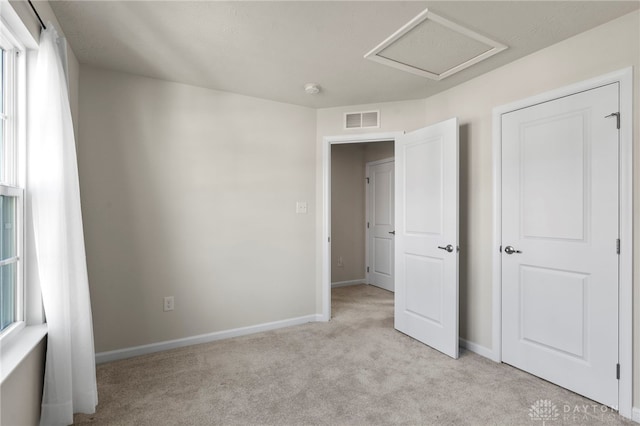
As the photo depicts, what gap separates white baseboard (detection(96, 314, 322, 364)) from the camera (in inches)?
105

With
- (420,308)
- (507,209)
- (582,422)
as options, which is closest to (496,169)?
(507,209)

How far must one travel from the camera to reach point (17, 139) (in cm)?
164

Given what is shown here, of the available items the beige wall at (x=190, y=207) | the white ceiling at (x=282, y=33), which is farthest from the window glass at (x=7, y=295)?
the white ceiling at (x=282, y=33)

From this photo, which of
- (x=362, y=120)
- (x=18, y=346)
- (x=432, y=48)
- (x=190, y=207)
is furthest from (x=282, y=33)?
(x=18, y=346)

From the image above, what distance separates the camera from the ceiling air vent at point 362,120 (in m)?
3.49

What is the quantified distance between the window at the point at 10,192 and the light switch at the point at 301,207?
2.32m

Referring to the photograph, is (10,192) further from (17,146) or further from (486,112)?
(486,112)

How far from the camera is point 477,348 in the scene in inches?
110

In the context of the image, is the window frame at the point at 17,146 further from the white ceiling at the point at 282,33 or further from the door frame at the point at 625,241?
the door frame at the point at 625,241

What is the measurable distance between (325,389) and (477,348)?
4.83 feet

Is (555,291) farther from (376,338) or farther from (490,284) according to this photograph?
(376,338)

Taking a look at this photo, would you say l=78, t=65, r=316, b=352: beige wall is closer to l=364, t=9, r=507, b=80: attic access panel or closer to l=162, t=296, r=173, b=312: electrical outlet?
l=162, t=296, r=173, b=312: electrical outlet

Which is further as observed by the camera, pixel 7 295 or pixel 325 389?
pixel 325 389

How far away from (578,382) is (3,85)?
12.5 ft
